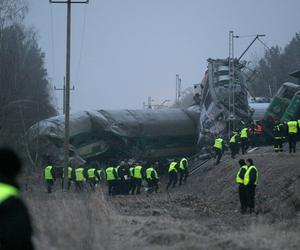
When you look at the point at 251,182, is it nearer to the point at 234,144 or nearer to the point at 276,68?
the point at 234,144

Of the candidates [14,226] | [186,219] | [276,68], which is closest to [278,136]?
[186,219]

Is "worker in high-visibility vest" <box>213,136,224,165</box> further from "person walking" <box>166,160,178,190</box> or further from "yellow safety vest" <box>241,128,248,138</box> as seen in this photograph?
"person walking" <box>166,160,178,190</box>

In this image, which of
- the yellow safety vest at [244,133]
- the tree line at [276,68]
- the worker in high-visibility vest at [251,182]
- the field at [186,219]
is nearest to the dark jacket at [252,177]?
the worker in high-visibility vest at [251,182]

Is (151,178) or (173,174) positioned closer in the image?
(151,178)

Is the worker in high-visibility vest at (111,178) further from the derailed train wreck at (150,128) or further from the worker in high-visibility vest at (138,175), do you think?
the derailed train wreck at (150,128)

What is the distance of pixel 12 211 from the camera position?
5070 mm

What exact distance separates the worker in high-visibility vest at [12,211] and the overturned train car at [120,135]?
25272 millimetres

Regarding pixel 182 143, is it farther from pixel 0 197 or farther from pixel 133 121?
pixel 0 197

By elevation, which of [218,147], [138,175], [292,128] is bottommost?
[138,175]

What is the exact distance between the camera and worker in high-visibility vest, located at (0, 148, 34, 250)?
4.98 metres

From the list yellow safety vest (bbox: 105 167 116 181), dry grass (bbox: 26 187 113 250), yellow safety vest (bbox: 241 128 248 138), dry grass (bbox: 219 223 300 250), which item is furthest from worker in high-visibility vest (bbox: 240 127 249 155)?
dry grass (bbox: 26 187 113 250)

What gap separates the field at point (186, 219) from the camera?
370 inches

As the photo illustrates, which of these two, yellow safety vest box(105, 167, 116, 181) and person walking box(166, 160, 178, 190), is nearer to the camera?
yellow safety vest box(105, 167, 116, 181)

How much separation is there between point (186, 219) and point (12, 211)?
11560 mm
